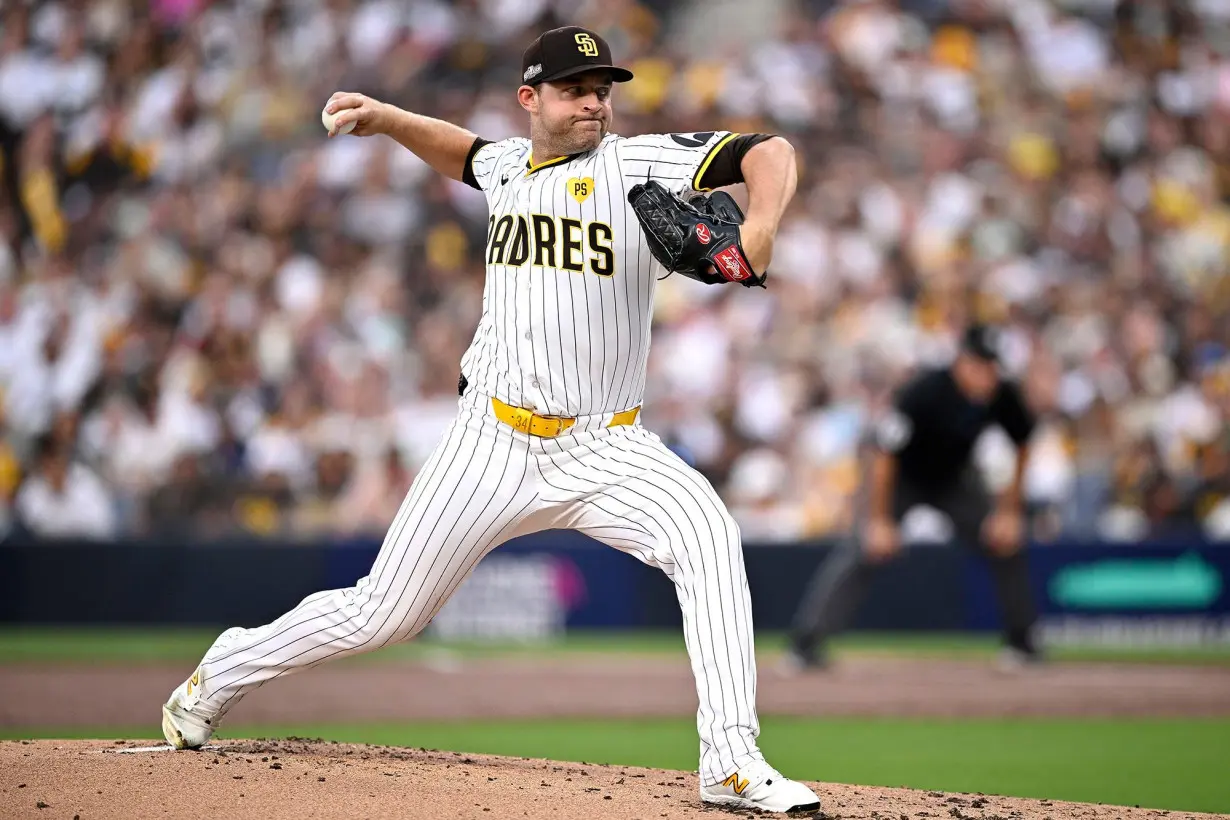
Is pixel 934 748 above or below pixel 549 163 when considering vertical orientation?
below

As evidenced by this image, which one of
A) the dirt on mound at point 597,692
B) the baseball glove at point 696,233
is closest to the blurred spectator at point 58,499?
the dirt on mound at point 597,692

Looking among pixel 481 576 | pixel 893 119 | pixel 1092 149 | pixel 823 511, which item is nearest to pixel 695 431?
pixel 823 511

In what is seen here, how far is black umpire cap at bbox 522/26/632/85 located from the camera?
15.1 ft

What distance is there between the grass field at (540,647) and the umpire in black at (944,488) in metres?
1.28

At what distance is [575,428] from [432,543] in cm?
55

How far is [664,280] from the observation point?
12344mm

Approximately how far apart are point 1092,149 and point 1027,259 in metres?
1.78

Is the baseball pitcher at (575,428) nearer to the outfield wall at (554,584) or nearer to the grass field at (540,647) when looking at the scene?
the grass field at (540,647)

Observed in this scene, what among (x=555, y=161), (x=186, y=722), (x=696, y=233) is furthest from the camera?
(x=186, y=722)

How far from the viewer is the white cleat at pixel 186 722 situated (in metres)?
5.12

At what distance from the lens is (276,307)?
14070 mm

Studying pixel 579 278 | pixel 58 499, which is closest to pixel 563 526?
pixel 579 278

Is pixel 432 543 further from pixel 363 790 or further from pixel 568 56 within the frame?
pixel 568 56

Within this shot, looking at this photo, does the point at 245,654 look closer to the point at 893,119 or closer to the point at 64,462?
the point at 64,462
